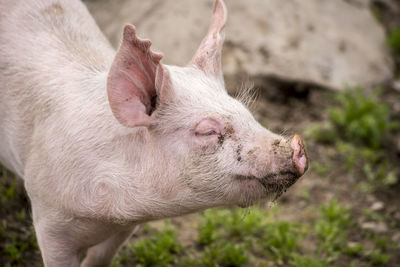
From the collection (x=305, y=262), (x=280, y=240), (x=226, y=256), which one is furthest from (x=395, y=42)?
(x=226, y=256)

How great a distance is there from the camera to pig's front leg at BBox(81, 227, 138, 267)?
12.7ft

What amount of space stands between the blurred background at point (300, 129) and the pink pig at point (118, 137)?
1103mm

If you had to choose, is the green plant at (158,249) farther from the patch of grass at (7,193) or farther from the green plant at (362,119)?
the green plant at (362,119)

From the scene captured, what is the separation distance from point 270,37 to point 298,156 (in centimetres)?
438

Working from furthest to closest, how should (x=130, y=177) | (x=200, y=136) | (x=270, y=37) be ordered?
(x=270, y=37)
(x=130, y=177)
(x=200, y=136)

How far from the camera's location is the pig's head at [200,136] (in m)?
2.91

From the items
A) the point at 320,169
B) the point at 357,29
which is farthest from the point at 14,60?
the point at 357,29

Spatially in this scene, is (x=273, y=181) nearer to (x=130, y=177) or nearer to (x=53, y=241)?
(x=130, y=177)

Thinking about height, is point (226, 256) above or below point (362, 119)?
above

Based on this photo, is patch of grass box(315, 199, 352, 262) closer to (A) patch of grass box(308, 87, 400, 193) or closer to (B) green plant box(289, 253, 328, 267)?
(B) green plant box(289, 253, 328, 267)

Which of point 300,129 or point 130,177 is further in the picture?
point 300,129

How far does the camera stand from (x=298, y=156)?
2912mm

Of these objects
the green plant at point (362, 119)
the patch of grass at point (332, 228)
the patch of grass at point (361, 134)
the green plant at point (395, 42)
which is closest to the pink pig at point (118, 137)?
the patch of grass at point (332, 228)

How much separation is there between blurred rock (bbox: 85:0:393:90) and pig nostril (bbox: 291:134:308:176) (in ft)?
12.5
